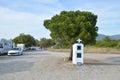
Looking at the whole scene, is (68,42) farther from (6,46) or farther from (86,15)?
(6,46)

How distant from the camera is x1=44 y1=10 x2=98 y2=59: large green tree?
3597cm

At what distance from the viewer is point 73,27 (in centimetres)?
3559

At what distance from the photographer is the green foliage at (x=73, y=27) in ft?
118

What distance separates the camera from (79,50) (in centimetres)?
3256

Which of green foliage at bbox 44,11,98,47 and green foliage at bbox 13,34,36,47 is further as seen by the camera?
green foliage at bbox 13,34,36,47

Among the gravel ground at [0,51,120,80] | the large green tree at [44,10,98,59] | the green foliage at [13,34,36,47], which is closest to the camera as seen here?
the gravel ground at [0,51,120,80]

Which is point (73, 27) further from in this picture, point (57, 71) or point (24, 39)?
point (24, 39)

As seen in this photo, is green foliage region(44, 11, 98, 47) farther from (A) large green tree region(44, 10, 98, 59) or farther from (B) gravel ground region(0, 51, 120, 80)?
(B) gravel ground region(0, 51, 120, 80)

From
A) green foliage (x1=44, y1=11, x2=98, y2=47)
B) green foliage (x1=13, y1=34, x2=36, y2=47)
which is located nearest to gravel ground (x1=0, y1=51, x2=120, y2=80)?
green foliage (x1=44, y1=11, x2=98, y2=47)

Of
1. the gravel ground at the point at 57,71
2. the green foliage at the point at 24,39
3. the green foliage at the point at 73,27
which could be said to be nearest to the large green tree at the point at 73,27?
the green foliage at the point at 73,27

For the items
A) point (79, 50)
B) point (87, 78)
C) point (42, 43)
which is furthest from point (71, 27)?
point (42, 43)

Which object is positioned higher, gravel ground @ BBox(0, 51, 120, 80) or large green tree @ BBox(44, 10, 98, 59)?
large green tree @ BBox(44, 10, 98, 59)

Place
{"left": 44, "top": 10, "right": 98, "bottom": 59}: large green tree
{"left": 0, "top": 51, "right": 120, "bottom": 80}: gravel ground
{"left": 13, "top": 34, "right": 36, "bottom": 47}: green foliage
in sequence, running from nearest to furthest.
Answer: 1. {"left": 0, "top": 51, "right": 120, "bottom": 80}: gravel ground
2. {"left": 44, "top": 10, "right": 98, "bottom": 59}: large green tree
3. {"left": 13, "top": 34, "right": 36, "bottom": 47}: green foliage

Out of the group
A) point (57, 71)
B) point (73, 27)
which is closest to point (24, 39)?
point (73, 27)
